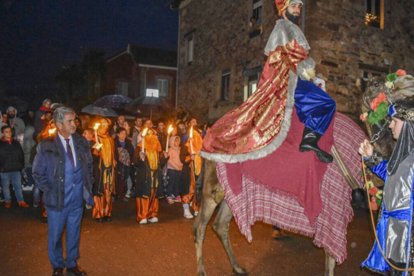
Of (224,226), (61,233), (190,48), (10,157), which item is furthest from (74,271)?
(190,48)

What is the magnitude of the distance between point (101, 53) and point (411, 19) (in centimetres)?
→ 2895

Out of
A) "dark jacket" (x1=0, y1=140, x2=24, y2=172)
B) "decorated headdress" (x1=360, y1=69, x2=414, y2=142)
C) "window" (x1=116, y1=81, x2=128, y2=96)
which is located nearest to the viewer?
"decorated headdress" (x1=360, y1=69, x2=414, y2=142)

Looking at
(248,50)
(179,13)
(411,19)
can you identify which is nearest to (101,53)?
(179,13)

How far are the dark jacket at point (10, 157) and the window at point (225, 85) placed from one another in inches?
393

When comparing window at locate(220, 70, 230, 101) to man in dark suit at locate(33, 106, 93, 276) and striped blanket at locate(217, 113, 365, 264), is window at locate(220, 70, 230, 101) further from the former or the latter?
striped blanket at locate(217, 113, 365, 264)

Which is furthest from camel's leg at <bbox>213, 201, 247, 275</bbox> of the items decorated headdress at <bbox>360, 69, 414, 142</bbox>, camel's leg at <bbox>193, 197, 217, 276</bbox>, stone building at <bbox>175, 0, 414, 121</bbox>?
stone building at <bbox>175, 0, 414, 121</bbox>

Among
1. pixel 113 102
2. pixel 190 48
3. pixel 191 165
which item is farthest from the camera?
pixel 190 48

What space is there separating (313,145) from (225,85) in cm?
1438

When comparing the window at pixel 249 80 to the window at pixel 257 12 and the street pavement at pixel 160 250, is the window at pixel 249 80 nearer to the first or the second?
the window at pixel 257 12

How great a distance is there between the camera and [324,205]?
4238 mm

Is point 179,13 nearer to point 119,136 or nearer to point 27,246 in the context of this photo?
point 119,136

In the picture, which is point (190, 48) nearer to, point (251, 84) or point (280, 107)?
point (251, 84)

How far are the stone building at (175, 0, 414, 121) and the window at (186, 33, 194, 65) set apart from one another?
0.05 metres

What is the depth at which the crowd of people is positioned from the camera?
821cm
